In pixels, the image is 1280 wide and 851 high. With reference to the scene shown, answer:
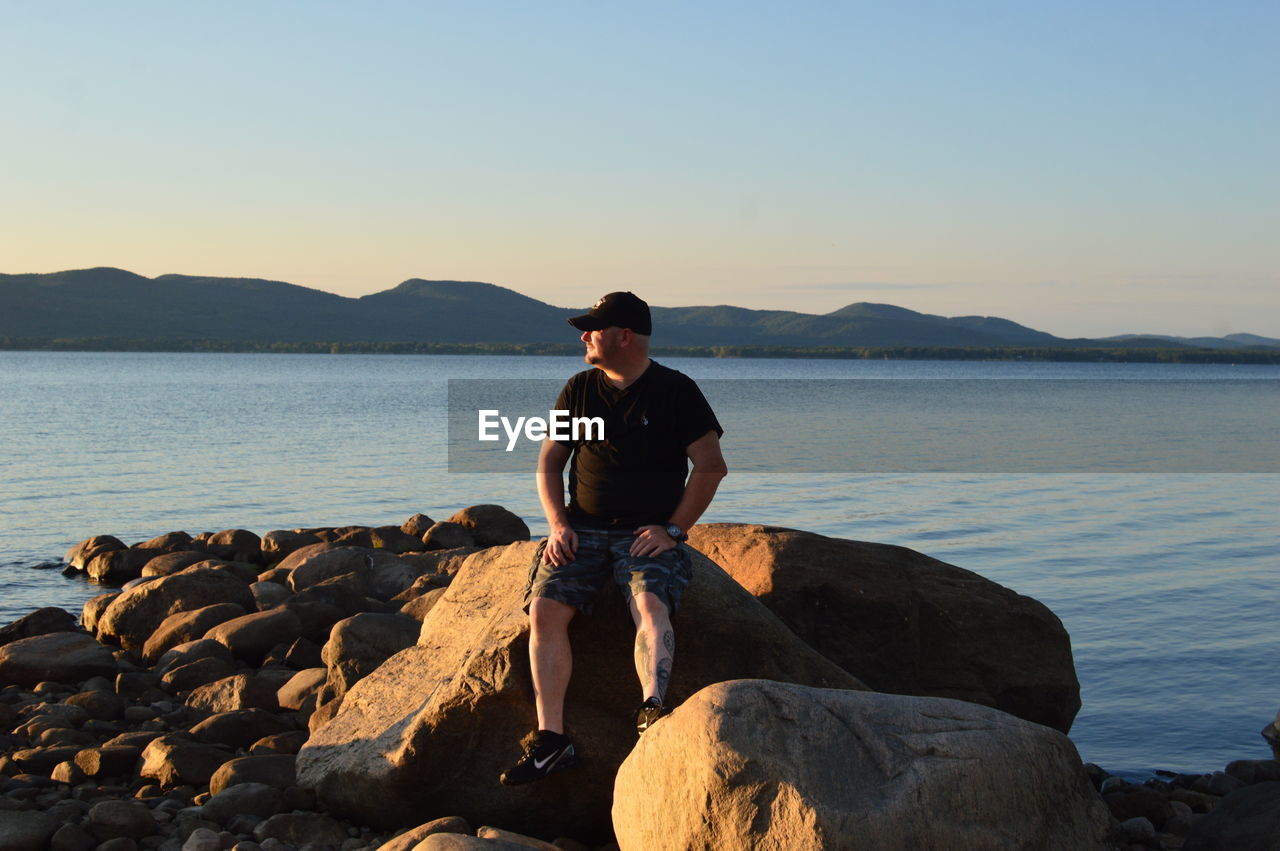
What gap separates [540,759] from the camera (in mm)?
6203

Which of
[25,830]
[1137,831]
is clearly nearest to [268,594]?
[25,830]

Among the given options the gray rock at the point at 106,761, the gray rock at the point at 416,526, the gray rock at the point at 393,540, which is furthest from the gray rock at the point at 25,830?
the gray rock at the point at 416,526

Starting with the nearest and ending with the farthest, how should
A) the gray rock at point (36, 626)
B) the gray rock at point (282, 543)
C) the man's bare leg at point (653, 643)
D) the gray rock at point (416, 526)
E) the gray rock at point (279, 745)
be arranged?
the man's bare leg at point (653, 643) < the gray rock at point (279, 745) < the gray rock at point (36, 626) < the gray rock at point (282, 543) < the gray rock at point (416, 526)

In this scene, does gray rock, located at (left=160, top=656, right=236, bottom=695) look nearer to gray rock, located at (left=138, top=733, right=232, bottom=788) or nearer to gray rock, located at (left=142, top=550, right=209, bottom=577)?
gray rock, located at (left=138, top=733, right=232, bottom=788)

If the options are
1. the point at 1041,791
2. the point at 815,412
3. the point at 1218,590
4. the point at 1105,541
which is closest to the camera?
the point at 1041,791

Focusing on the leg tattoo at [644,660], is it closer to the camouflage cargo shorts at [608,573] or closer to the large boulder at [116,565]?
the camouflage cargo shorts at [608,573]

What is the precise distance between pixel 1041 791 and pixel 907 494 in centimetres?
2008

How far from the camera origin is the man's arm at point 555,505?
645 cm

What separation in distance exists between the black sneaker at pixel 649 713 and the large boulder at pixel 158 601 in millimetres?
7264

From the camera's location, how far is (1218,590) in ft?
51.0

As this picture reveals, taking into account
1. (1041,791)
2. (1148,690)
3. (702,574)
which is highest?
(702,574)

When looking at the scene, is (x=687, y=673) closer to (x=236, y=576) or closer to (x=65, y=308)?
(x=236, y=576)

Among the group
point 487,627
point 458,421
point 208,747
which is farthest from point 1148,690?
point 458,421

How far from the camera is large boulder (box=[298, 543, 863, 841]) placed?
6.66 m
